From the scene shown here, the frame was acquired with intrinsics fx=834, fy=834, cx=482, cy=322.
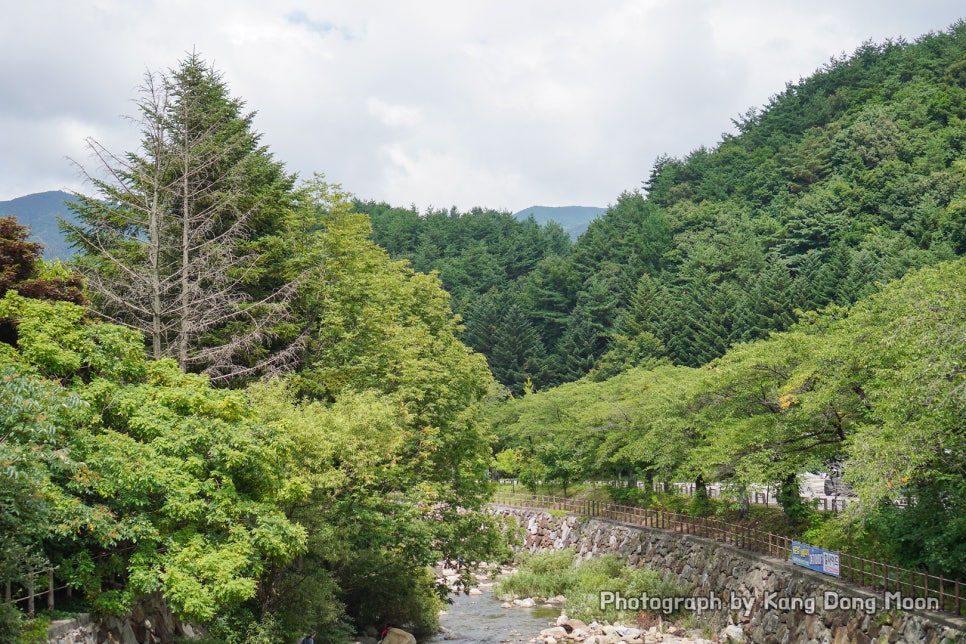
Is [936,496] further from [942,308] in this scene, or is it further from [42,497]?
[42,497]

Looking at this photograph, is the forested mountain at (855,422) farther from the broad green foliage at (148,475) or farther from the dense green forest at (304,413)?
the broad green foliage at (148,475)

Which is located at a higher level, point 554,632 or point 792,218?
point 792,218

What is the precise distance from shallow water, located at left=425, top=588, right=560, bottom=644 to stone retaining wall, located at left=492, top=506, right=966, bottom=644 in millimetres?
3943

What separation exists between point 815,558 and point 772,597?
6.59 feet

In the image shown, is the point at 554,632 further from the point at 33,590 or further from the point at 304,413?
the point at 33,590

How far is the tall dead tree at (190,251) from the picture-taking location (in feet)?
78.5

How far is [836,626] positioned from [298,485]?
1302cm

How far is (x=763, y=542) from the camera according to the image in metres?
26.0

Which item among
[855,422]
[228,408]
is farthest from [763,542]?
[228,408]

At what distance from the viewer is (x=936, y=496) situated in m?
17.9

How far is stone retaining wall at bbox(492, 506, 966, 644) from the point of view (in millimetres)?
17672

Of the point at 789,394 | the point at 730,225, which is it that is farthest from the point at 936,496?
the point at 730,225

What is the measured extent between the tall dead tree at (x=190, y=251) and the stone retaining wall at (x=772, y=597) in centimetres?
1563

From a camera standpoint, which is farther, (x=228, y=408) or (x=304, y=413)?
(x=304, y=413)
